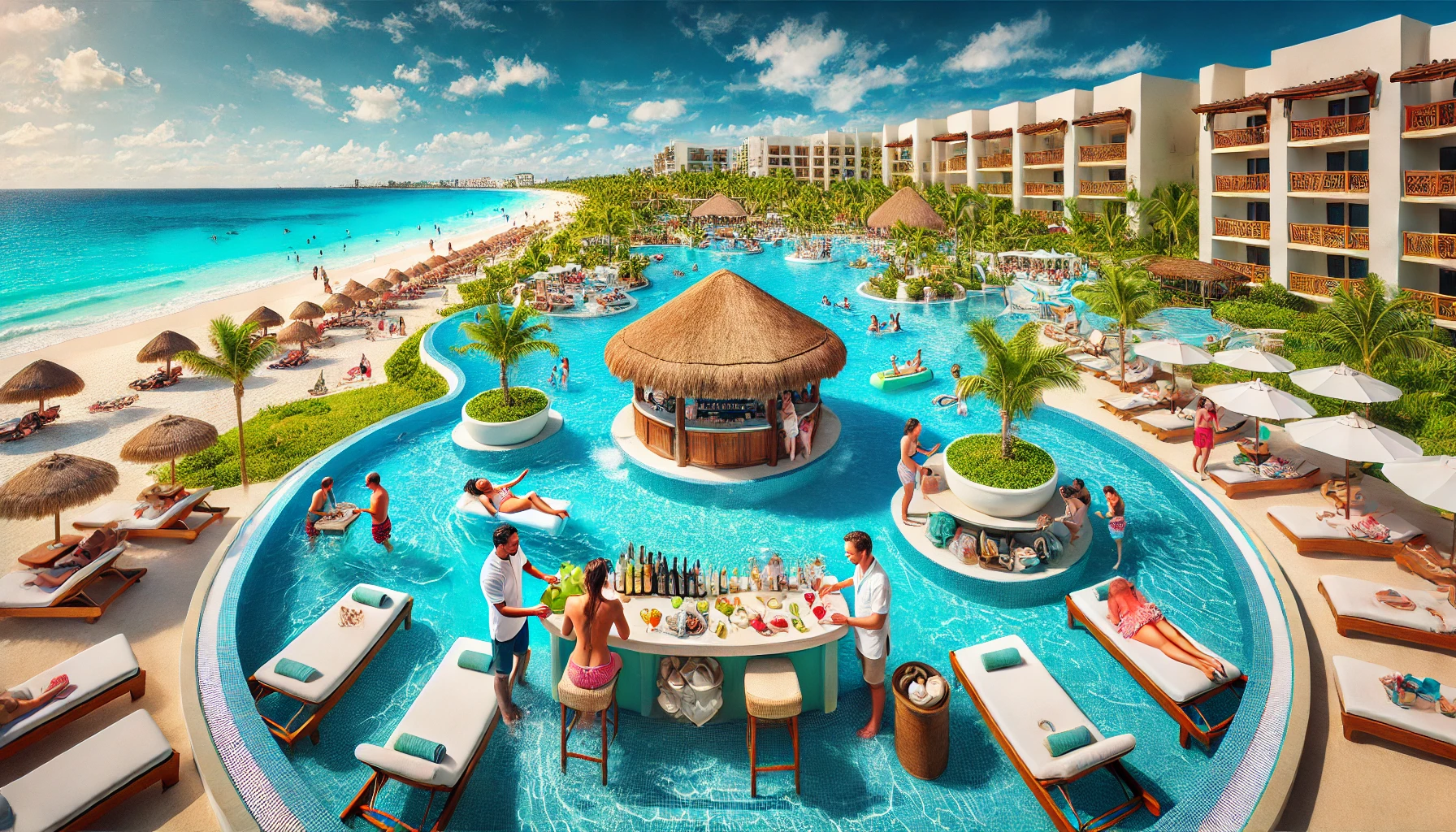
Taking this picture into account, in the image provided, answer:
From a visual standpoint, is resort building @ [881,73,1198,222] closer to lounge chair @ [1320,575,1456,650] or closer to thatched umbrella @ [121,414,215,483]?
lounge chair @ [1320,575,1456,650]

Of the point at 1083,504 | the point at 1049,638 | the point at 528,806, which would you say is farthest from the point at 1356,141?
the point at 528,806

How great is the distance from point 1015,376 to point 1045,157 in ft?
126

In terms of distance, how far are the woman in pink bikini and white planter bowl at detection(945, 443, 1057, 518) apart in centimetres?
589

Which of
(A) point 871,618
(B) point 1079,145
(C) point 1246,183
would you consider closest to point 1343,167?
(C) point 1246,183

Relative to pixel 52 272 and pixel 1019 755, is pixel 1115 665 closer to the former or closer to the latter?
pixel 1019 755

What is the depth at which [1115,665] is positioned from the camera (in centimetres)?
782

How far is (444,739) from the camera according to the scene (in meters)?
6.24

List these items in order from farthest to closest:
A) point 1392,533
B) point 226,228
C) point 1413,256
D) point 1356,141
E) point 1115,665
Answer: point 226,228 → point 1356,141 → point 1413,256 → point 1392,533 → point 1115,665

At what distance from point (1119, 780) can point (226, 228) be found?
137 meters

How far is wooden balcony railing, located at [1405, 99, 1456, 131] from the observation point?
18719 mm

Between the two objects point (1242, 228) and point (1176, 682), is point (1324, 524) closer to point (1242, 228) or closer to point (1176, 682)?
point (1176, 682)

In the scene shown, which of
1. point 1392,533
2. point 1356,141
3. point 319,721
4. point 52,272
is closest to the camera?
point 319,721

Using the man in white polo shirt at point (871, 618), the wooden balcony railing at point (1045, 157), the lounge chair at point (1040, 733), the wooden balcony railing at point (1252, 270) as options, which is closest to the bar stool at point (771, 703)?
the man in white polo shirt at point (871, 618)

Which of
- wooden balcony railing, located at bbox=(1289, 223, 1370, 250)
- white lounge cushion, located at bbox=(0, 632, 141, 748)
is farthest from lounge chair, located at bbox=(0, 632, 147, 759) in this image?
wooden balcony railing, located at bbox=(1289, 223, 1370, 250)
